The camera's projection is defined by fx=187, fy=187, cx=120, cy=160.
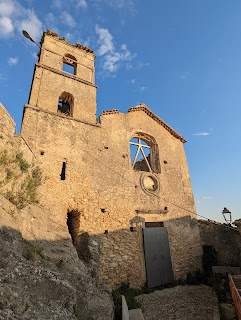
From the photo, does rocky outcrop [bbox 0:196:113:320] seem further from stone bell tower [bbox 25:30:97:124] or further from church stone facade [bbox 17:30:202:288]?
stone bell tower [bbox 25:30:97:124]

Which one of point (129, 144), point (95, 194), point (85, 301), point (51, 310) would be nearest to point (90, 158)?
point (95, 194)

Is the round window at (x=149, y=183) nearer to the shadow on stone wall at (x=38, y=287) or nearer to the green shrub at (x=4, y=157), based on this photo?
the shadow on stone wall at (x=38, y=287)

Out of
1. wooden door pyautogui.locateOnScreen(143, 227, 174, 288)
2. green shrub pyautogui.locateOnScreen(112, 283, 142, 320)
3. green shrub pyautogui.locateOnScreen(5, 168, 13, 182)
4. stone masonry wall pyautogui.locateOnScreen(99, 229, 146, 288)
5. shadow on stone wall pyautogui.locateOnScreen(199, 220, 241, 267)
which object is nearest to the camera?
green shrub pyautogui.locateOnScreen(112, 283, 142, 320)

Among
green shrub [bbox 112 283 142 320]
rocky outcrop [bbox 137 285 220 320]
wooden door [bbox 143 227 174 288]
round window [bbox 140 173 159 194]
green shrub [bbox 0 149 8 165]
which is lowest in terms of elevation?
rocky outcrop [bbox 137 285 220 320]

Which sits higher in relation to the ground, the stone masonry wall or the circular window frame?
the circular window frame

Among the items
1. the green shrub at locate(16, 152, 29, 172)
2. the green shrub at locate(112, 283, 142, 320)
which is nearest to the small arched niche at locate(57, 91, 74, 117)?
the green shrub at locate(16, 152, 29, 172)

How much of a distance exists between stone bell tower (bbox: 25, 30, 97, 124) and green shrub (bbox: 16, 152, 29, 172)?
3234 mm

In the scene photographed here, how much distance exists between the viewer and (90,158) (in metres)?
8.95

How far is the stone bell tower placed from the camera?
911cm

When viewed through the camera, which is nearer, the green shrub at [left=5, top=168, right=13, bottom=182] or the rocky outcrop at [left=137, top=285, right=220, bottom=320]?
the green shrub at [left=5, top=168, right=13, bottom=182]

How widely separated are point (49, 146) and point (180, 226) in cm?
800

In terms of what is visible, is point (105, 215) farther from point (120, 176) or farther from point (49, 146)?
point (49, 146)

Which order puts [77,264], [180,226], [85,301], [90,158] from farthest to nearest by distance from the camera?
1. [180,226]
2. [90,158]
3. [77,264]
4. [85,301]

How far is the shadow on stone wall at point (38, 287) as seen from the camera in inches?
101
